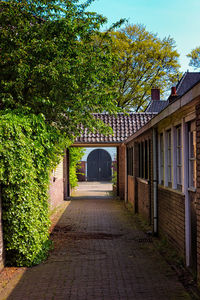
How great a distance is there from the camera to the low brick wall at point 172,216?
286 inches

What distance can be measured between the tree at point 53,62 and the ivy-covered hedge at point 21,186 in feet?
6.17

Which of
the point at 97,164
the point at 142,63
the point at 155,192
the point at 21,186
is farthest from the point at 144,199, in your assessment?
the point at 97,164

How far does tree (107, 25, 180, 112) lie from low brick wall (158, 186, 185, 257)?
25787 millimetres

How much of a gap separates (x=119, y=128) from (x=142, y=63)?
15679mm

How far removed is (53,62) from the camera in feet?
30.3

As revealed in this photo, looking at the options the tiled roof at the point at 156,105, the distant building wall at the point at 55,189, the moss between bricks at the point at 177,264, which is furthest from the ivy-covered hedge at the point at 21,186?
the tiled roof at the point at 156,105

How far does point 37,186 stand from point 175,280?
3.18 metres

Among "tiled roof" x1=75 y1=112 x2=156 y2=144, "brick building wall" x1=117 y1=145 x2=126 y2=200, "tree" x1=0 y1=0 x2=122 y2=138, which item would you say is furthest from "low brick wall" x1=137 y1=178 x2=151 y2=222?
"brick building wall" x1=117 y1=145 x2=126 y2=200

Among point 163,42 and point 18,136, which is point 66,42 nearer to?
point 18,136

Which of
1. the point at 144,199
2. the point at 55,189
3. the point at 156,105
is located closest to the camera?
the point at 144,199

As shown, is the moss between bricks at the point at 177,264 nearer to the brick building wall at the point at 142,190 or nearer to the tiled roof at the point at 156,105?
the brick building wall at the point at 142,190

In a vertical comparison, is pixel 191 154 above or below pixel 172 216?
above

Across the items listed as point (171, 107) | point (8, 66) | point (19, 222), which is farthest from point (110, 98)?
point (19, 222)

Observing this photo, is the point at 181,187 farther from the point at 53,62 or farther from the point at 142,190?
the point at 142,190
